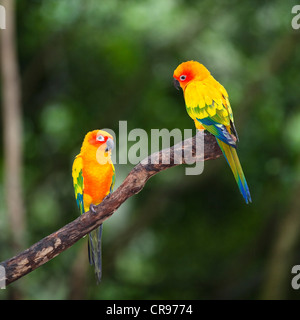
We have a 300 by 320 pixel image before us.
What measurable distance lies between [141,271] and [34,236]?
2.85 m

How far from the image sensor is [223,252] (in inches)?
377

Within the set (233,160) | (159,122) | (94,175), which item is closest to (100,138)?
(94,175)

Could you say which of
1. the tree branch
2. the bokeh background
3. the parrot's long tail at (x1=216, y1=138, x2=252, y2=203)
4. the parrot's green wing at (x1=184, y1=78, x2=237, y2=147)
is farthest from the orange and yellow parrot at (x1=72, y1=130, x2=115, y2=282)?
the bokeh background

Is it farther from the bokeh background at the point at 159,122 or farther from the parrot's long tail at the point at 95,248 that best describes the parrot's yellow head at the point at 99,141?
the bokeh background at the point at 159,122

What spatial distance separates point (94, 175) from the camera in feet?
12.1

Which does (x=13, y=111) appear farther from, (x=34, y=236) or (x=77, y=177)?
(x=77, y=177)

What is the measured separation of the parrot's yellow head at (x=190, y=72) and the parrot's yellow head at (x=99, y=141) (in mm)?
645

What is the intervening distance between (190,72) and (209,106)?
1.02ft

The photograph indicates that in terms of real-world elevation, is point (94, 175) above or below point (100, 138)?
below

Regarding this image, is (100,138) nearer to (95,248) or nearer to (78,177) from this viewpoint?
(78,177)

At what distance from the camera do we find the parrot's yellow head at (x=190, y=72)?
11.2ft

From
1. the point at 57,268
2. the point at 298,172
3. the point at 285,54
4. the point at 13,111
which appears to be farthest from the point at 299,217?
the point at 13,111

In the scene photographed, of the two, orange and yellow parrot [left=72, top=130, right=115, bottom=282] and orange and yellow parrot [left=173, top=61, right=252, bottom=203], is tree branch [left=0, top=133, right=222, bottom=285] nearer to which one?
orange and yellow parrot [left=72, top=130, right=115, bottom=282]

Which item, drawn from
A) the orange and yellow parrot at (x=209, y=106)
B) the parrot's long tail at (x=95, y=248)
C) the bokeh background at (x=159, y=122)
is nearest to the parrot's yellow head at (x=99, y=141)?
the orange and yellow parrot at (x=209, y=106)
